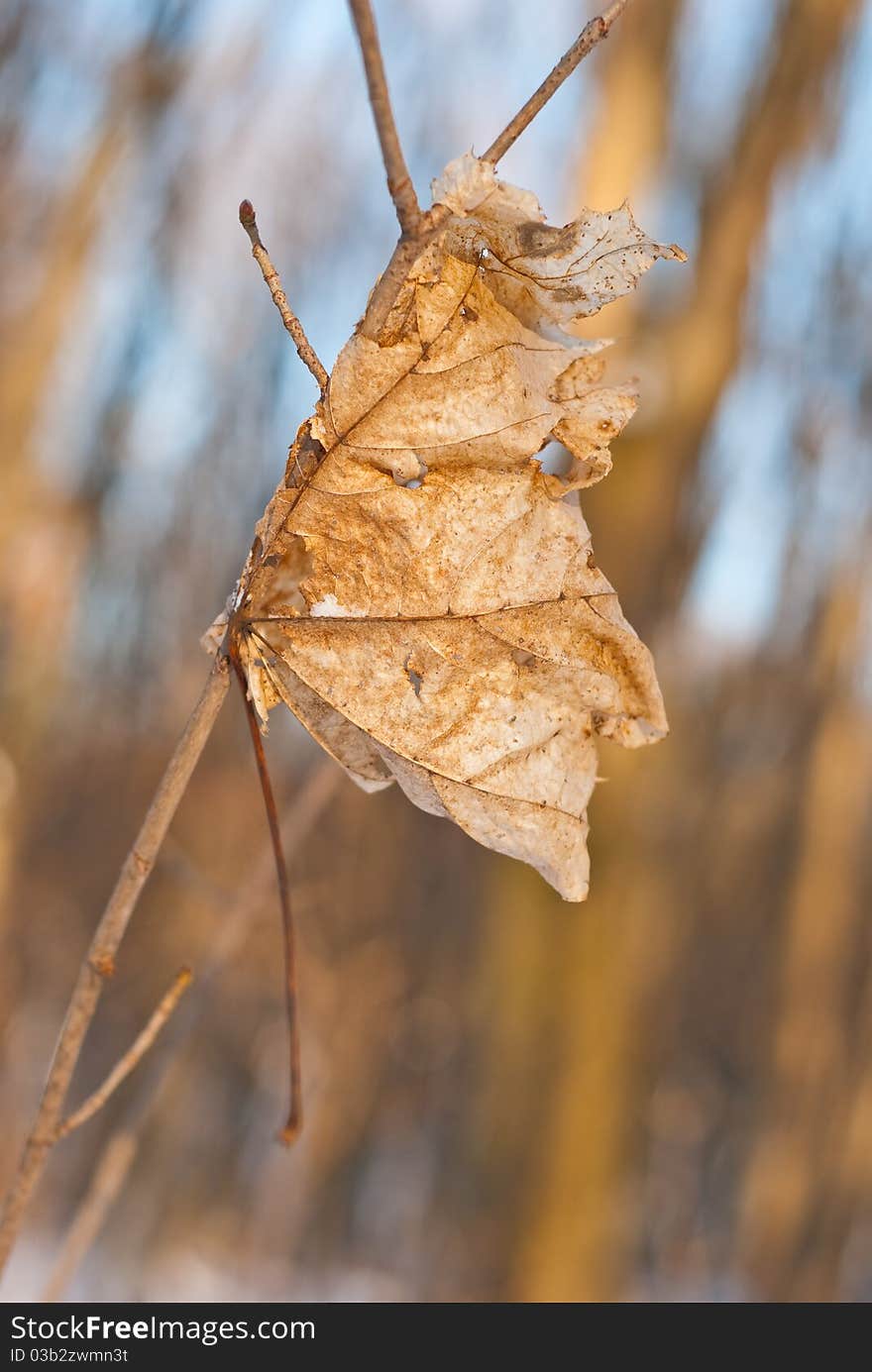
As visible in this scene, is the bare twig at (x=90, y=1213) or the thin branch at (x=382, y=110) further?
the bare twig at (x=90, y=1213)

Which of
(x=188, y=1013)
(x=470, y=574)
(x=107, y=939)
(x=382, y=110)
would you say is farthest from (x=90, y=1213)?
(x=382, y=110)

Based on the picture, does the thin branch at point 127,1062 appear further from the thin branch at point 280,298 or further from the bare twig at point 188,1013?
the thin branch at point 280,298

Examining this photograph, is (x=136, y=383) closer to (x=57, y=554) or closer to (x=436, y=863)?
(x=57, y=554)

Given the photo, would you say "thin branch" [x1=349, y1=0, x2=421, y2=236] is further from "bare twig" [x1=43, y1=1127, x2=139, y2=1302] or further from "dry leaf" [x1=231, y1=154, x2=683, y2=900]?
"bare twig" [x1=43, y1=1127, x2=139, y2=1302]

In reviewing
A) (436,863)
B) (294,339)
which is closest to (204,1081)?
(436,863)

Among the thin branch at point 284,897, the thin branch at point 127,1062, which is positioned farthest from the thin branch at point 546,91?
the thin branch at point 127,1062
